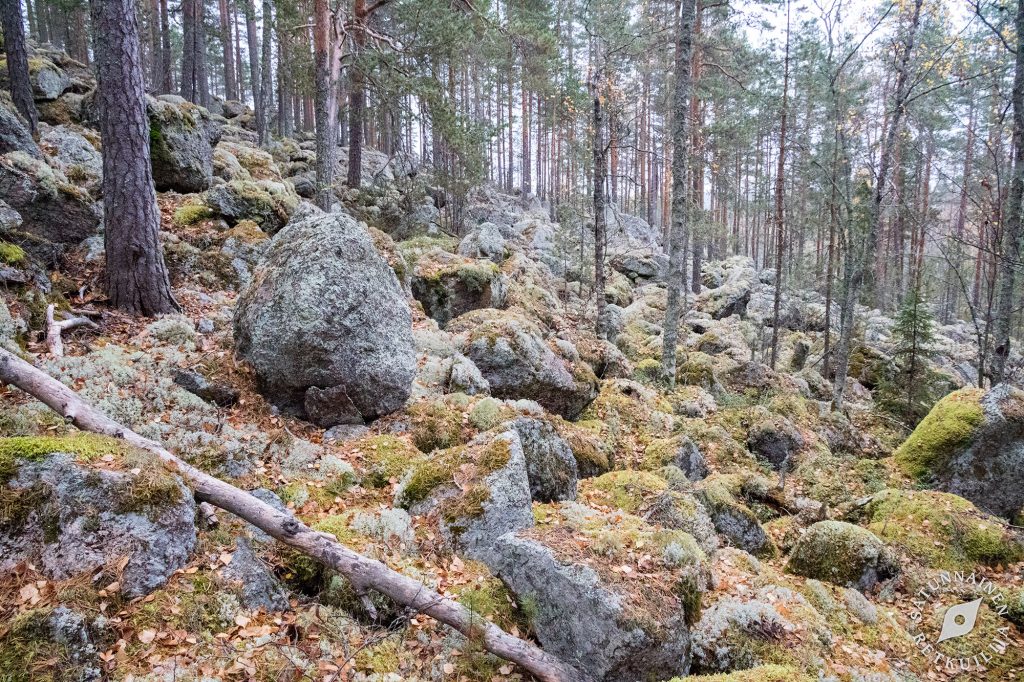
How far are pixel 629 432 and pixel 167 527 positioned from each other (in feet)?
26.2

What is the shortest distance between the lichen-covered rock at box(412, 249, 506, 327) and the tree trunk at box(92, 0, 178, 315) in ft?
17.3

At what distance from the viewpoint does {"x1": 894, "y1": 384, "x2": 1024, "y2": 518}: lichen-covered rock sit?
9281 mm

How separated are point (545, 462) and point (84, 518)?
4.35 metres

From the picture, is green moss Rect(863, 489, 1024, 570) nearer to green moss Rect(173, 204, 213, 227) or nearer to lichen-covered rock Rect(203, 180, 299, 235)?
lichen-covered rock Rect(203, 180, 299, 235)

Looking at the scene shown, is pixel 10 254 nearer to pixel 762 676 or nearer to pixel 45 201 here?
pixel 45 201

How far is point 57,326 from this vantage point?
6109mm

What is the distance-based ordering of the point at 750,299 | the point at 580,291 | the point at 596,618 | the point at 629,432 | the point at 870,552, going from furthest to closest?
the point at 750,299, the point at 580,291, the point at 629,432, the point at 870,552, the point at 596,618

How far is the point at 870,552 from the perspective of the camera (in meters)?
6.34

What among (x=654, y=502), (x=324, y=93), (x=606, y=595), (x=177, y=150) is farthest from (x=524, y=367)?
(x=177, y=150)

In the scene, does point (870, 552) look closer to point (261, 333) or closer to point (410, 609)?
point (410, 609)

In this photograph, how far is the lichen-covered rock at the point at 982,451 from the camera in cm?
928

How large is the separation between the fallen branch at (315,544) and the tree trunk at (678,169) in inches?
399

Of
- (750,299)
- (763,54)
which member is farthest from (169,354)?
(750,299)

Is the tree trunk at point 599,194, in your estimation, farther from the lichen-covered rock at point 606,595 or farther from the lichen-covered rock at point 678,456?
the lichen-covered rock at point 606,595
